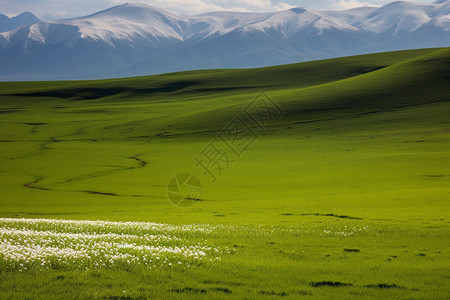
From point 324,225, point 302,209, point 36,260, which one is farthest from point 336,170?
point 36,260

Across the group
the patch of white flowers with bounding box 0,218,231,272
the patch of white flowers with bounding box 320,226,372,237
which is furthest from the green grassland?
the patch of white flowers with bounding box 0,218,231,272

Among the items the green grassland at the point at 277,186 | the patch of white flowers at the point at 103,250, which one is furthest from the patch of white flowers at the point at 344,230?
the patch of white flowers at the point at 103,250

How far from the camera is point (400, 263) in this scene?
1471 cm

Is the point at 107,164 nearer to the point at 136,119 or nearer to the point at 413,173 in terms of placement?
the point at 413,173

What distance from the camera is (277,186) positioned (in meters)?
50.5

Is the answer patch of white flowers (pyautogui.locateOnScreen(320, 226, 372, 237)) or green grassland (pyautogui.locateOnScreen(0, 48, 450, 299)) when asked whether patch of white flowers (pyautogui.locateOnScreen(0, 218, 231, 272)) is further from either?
patch of white flowers (pyautogui.locateOnScreen(320, 226, 372, 237))

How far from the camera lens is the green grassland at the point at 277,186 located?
40.3ft

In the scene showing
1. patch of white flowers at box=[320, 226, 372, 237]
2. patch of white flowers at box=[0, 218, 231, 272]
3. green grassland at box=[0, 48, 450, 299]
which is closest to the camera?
green grassland at box=[0, 48, 450, 299]

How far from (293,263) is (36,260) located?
856 centimetres

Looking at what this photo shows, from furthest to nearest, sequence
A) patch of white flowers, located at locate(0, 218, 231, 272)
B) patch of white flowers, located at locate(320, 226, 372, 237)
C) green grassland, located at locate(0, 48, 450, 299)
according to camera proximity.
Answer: patch of white flowers, located at locate(320, 226, 372, 237) < patch of white flowers, located at locate(0, 218, 231, 272) < green grassland, located at locate(0, 48, 450, 299)

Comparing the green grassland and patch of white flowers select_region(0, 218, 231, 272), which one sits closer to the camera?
the green grassland

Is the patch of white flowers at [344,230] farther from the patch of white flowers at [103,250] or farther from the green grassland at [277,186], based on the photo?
the patch of white flowers at [103,250]

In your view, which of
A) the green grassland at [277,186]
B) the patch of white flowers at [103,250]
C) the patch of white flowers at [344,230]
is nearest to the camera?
the green grassland at [277,186]

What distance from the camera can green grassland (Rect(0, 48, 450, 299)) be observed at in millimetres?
12281
